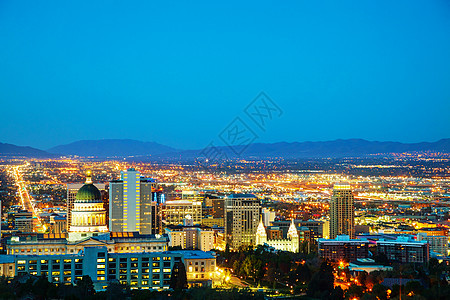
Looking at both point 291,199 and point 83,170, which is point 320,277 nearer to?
point 291,199

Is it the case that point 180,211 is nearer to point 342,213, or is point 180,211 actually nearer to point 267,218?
point 267,218

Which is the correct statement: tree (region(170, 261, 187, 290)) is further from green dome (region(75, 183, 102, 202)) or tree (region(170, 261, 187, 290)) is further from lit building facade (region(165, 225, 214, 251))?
lit building facade (region(165, 225, 214, 251))

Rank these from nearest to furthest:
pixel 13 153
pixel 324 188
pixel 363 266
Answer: pixel 363 266 < pixel 324 188 < pixel 13 153

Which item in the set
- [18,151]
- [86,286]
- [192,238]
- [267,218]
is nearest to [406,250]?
[192,238]

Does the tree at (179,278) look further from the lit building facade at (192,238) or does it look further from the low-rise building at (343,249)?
the lit building facade at (192,238)

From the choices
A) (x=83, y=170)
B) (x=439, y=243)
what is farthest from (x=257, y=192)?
(x=439, y=243)

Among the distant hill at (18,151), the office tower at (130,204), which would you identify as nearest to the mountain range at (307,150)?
the distant hill at (18,151)

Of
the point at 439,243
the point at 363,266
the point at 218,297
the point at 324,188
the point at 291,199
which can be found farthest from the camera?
the point at 324,188
